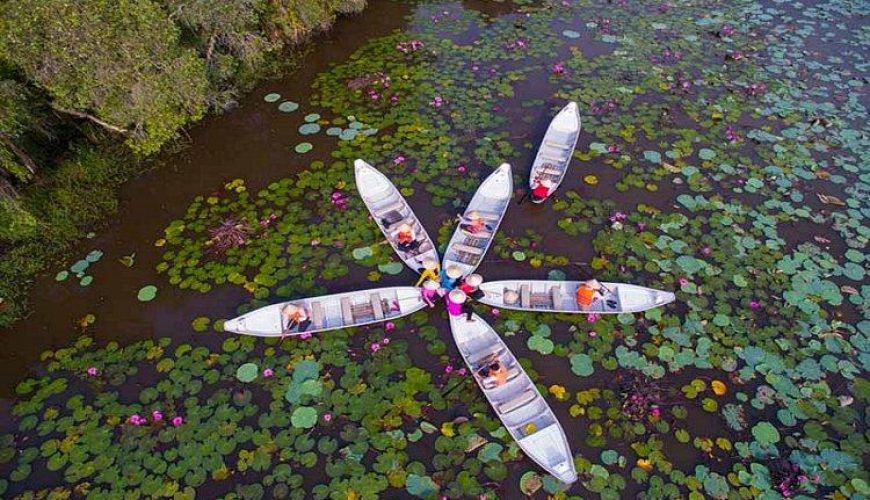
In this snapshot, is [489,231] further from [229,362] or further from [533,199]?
[229,362]

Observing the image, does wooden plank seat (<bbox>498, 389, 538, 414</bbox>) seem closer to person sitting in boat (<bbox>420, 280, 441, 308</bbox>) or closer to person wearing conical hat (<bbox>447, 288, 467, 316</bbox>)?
person wearing conical hat (<bbox>447, 288, 467, 316</bbox>)

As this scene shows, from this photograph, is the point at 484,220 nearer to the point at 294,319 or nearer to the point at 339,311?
the point at 339,311

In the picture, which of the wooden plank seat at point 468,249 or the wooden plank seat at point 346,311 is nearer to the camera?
the wooden plank seat at point 346,311

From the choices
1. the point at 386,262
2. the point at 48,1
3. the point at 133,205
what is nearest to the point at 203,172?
the point at 133,205

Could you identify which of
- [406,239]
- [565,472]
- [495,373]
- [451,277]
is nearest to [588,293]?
[495,373]

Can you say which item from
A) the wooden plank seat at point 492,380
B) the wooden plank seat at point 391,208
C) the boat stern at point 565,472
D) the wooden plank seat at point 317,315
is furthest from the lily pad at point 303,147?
the boat stern at point 565,472

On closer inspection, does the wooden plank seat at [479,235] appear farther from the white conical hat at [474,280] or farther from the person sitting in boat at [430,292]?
the person sitting in boat at [430,292]
